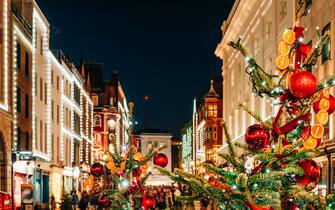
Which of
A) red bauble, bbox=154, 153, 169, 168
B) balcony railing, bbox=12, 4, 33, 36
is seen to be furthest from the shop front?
red bauble, bbox=154, 153, 169, 168

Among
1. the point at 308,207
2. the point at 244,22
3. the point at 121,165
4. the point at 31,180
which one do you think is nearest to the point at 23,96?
the point at 31,180

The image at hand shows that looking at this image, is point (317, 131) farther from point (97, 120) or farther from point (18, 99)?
point (97, 120)

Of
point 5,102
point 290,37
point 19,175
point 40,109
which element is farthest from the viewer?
point 40,109

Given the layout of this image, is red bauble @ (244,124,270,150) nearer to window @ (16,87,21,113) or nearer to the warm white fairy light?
the warm white fairy light

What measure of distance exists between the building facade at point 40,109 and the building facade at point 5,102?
3.50ft

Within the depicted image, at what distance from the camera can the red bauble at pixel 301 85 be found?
27.6 ft

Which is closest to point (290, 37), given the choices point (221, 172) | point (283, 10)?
point (221, 172)

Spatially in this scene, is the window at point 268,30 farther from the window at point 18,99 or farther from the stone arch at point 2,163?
the stone arch at point 2,163

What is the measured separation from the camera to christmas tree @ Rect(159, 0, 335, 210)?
673 centimetres

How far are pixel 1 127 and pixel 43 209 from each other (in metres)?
7.85

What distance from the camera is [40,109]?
42844 millimetres

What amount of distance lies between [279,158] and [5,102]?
82.0 ft

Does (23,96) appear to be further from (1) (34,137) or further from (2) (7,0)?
(2) (7,0)

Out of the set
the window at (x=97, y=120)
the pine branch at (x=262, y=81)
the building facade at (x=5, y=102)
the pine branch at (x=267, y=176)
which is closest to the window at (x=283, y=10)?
the building facade at (x=5, y=102)
